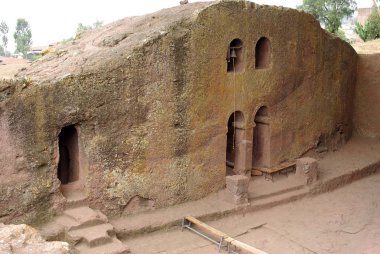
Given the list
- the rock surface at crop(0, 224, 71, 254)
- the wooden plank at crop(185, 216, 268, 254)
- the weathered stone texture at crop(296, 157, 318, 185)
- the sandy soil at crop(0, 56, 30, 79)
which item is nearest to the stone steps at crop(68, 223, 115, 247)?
the wooden plank at crop(185, 216, 268, 254)

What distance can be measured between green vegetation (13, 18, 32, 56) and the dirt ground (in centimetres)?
5691

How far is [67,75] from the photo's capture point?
8586 mm

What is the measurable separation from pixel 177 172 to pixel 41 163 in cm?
296

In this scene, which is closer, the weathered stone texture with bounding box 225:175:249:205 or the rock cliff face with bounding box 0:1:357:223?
the rock cliff face with bounding box 0:1:357:223

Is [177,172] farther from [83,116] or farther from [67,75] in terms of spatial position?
[67,75]

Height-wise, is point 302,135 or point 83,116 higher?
point 83,116

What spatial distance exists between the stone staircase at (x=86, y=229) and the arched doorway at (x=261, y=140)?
4993 mm

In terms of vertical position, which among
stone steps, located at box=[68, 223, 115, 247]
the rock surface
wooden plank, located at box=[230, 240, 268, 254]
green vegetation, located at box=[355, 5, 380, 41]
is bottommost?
wooden plank, located at box=[230, 240, 268, 254]

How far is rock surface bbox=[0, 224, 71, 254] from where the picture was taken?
5.25 meters

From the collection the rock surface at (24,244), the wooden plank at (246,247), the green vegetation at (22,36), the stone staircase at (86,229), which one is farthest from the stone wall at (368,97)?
the green vegetation at (22,36)

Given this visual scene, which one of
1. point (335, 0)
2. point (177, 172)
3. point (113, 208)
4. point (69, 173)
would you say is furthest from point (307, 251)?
point (335, 0)

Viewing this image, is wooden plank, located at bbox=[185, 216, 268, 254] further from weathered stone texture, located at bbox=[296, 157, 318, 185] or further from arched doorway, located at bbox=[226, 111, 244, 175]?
weathered stone texture, located at bbox=[296, 157, 318, 185]

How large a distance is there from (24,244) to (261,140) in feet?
26.1

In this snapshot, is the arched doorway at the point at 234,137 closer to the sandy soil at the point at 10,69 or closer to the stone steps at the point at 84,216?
the stone steps at the point at 84,216
